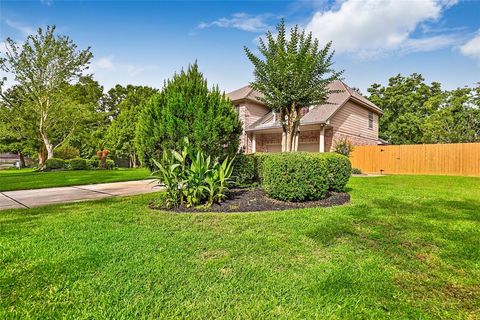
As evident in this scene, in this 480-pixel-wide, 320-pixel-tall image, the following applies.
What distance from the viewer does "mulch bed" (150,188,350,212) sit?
5.00 m

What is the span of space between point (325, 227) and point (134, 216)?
3151mm

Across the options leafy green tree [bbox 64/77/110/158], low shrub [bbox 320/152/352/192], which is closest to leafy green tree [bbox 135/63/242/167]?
low shrub [bbox 320/152/352/192]

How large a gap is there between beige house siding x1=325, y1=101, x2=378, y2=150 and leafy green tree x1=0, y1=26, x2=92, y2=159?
1974 cm

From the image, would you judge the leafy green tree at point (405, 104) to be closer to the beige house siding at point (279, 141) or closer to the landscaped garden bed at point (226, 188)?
the beige house siding at point (279, 141)

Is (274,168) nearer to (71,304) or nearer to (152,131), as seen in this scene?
(152,131)

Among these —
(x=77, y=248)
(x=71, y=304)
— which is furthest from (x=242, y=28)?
(x=71, y=304)

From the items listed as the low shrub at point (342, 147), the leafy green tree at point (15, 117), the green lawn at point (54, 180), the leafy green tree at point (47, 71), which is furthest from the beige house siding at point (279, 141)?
the leafy green tree at point (15, 117)

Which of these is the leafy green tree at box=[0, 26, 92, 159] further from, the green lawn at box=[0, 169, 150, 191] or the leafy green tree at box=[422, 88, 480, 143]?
the leafy green tree at box=[422, 88, 480, 143]

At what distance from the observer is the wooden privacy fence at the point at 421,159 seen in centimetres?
1423

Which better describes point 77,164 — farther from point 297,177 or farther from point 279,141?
point 297,177

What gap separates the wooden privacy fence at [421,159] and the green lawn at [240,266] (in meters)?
13.2

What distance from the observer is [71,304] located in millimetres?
1916

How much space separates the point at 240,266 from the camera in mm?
2547

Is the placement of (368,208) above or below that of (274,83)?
below
